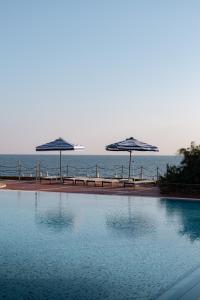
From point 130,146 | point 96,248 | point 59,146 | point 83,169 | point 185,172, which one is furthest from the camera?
point 83,169

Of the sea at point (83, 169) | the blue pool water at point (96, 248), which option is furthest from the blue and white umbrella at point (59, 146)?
the blue pool water at point (96, 248)

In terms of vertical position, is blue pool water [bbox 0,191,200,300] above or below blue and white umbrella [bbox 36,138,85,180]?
below

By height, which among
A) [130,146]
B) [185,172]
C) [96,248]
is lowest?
[96,248]

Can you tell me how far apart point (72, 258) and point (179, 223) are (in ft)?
17.5

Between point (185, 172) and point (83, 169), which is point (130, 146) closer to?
point (185, 172)

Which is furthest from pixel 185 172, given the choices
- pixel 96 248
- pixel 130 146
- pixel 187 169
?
pixel 96 248

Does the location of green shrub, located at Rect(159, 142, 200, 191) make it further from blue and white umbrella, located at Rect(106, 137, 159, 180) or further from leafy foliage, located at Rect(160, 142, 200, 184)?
blue and white umbrella, located at Rect(106, 137, 159, 180)

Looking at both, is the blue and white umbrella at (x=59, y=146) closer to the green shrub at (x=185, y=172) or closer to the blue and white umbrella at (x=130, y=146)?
the blue and white umbrella at (x=130, y=146)

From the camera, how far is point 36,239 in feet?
35.6

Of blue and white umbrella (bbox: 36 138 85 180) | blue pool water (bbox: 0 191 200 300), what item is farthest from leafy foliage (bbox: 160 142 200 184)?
blue and white umbrella (bbox: 36 138 85 180)

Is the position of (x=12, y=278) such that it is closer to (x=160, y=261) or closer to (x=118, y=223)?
(x=160, y=261)

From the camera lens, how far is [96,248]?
9992mm

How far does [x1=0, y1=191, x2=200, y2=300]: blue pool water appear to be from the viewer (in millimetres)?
7195

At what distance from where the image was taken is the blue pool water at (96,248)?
7.20 metres
